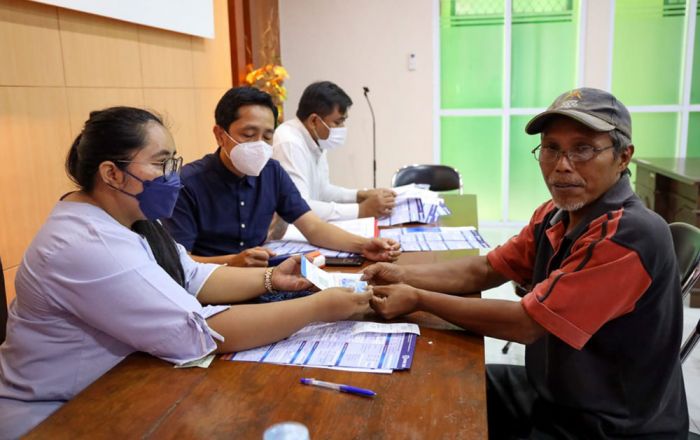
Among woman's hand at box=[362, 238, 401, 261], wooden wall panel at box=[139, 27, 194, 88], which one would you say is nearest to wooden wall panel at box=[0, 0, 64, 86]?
wooden wall panel at box=[139, 27, 194, 88]

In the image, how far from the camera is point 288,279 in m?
1.61

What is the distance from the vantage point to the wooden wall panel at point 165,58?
10.9 ft

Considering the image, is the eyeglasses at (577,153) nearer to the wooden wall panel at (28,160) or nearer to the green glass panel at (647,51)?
the wooden wall panel at (28,160)

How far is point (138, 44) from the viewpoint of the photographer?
3.24m

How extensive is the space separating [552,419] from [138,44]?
2895 mm

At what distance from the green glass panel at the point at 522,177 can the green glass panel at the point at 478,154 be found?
0.13 meters

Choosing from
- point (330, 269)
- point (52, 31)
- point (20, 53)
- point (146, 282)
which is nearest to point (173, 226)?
point (330, 269)

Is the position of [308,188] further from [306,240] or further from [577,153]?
[577,153]

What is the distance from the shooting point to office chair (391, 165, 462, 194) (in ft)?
12.9

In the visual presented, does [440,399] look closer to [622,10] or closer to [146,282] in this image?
[146,282]

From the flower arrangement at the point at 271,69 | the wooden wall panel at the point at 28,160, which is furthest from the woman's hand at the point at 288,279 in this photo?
the flower arrangement at the point at 271,69

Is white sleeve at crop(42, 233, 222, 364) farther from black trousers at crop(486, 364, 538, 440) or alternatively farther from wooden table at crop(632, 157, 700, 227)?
wooden table at crop(632, 157, 700, 227)

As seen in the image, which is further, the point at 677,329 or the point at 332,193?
the point at 332,193

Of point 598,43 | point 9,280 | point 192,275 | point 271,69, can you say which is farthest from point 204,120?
point 598,43
